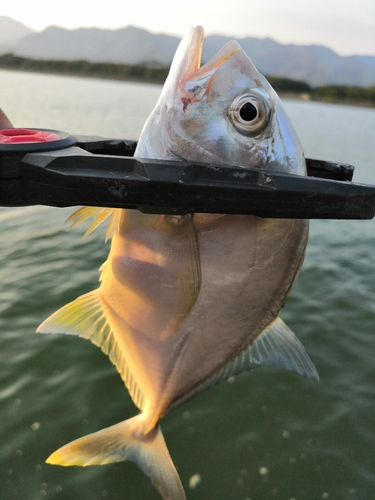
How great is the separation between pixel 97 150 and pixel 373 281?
5.30m

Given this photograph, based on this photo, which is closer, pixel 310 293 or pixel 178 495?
pixel 178 495

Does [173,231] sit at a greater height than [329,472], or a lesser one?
greater

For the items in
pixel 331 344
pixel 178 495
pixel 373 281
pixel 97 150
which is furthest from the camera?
pixel 373 281

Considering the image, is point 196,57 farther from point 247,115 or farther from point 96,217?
point 96,217

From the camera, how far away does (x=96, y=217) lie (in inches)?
75.7

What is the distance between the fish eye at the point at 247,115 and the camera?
1672 mm

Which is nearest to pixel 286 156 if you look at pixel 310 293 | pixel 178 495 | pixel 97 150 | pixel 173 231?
pixel 173 231

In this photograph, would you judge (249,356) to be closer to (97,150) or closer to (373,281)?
(97,150)

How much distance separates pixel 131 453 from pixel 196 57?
1984 mm

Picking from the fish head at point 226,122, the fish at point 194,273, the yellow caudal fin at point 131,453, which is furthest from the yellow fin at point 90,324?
the fish head at point 226,122

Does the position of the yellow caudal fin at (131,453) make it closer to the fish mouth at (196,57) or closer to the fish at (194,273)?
the fish at (194,273)

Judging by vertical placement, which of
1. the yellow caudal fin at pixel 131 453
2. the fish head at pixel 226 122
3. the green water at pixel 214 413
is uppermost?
the fish head at pixel 226 122

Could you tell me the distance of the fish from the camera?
1.68 metres

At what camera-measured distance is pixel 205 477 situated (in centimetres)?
292
